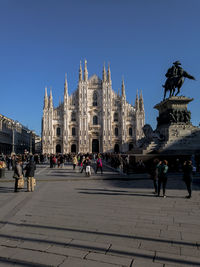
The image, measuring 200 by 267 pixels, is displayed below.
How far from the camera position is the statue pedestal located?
14680 mm

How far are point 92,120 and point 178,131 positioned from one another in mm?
39908

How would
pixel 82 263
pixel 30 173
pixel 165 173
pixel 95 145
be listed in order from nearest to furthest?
pixel 82 263 → pixel 165 173 → pixel 30 173 → pixel 95 145

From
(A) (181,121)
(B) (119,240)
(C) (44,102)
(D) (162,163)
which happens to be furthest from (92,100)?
(B) (119,240)

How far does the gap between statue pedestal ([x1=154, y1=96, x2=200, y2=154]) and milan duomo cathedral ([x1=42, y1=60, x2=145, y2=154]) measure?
35.9 metres

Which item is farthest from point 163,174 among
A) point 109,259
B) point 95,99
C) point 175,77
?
point 95,99

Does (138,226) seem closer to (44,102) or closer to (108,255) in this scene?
(108,255)

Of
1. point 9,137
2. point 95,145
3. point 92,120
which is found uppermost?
point 92,120

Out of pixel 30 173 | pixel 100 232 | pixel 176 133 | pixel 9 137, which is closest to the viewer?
pixel 100 232

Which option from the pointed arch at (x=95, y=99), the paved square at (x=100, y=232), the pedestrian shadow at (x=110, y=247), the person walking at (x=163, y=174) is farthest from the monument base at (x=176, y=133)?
the pointed arch at (x=95, y=99)

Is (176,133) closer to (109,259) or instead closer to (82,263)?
(109,259)

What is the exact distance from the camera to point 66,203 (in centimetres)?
641

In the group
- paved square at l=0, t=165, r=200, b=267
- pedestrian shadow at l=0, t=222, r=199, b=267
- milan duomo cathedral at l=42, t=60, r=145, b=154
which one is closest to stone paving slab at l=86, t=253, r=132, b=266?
paved square at l=0, t=165, r=200, b=267

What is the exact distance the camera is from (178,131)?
14914mm

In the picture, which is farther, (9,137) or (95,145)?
(9,137)
